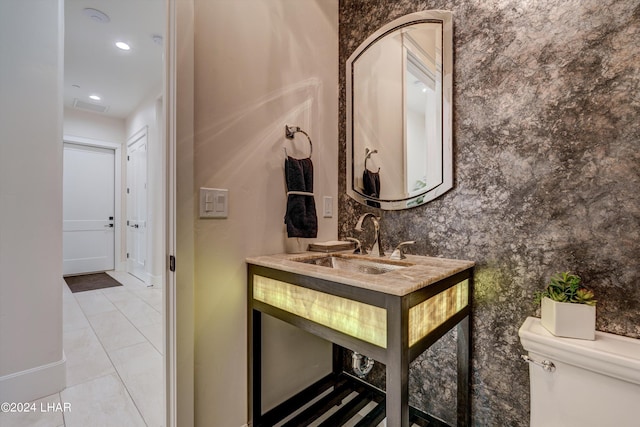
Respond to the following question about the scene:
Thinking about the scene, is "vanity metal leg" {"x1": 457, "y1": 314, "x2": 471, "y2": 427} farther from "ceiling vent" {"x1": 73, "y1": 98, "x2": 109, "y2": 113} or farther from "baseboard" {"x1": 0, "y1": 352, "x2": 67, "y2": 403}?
"ceiling vent" {"x1": 73, "y1": 98, "x2": 109, "y2": 113}

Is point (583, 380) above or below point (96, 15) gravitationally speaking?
below

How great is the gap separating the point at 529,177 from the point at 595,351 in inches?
23.7

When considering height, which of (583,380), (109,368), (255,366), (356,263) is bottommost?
(109,368)

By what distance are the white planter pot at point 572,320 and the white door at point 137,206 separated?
460 cm

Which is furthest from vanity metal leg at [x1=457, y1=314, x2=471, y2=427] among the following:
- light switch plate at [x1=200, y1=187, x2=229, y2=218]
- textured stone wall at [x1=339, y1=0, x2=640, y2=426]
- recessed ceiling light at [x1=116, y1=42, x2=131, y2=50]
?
recessed ceiling light at [x1=116, y1=42, x2=131, y2=50]

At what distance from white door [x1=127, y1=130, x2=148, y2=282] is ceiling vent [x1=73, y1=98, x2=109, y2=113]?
0.60 meters

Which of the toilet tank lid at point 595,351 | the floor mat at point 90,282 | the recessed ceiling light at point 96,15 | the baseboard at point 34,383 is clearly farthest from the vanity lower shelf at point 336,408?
the floor mat at point 90,282

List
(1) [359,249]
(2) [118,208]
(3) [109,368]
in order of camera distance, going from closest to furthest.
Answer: (1) [359,249] < (3) [109,368] < (2) [118,208]

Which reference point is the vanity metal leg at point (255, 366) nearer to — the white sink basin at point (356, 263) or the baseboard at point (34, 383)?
the white sink basin at point (356, 263)

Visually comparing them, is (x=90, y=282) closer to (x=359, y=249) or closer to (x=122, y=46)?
(x=122, y=46)

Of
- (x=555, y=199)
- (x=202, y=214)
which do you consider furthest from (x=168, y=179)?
(x=555, y=199)

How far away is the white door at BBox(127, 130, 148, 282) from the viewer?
414 cm

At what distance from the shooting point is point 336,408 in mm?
1477

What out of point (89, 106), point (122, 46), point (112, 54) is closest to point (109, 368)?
point (122, 46)
